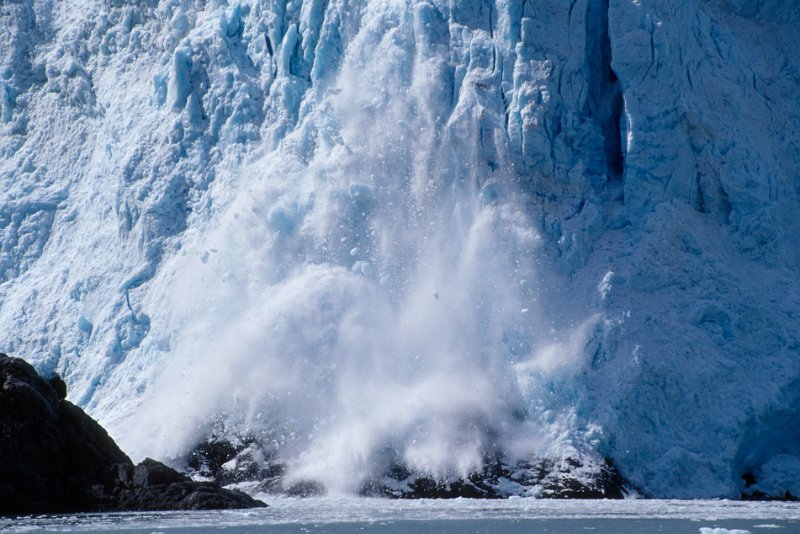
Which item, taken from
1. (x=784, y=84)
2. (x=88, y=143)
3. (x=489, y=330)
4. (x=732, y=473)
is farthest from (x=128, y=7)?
(x=732, y=473)

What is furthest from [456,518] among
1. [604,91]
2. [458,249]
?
[604,91]

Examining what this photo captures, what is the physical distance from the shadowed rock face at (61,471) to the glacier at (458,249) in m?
2.21

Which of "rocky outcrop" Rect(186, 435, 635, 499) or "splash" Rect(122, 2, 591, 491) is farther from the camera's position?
"splash" Rect(122, 2, 591, 491)

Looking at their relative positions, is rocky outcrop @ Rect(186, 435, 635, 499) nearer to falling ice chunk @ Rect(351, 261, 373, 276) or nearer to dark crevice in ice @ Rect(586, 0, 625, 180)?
falling ice chunk @ Rect(351, 261, 373, 276)

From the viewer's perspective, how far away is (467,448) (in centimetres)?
2328

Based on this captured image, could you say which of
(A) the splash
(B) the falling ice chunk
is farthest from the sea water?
(B) the falling ice chunk

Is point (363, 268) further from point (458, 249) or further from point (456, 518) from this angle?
point (456, 518)

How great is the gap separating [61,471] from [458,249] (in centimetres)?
817

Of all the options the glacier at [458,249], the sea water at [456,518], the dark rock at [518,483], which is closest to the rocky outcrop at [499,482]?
the dark rock at [518,483]

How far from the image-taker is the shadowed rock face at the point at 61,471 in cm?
2148

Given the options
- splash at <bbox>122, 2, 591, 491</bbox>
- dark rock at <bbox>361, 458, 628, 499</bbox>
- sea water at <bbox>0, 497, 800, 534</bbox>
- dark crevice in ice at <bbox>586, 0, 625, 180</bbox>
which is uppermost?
dark crevice in ice at <bbox>586, 0, 625, 180</bbox>

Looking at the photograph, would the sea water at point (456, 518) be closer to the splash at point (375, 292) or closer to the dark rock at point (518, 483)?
the dark rock at point (518, 483)

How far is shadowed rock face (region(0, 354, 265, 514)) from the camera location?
21.5 metres

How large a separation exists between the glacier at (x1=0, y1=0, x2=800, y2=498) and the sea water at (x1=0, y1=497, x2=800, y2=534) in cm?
158
